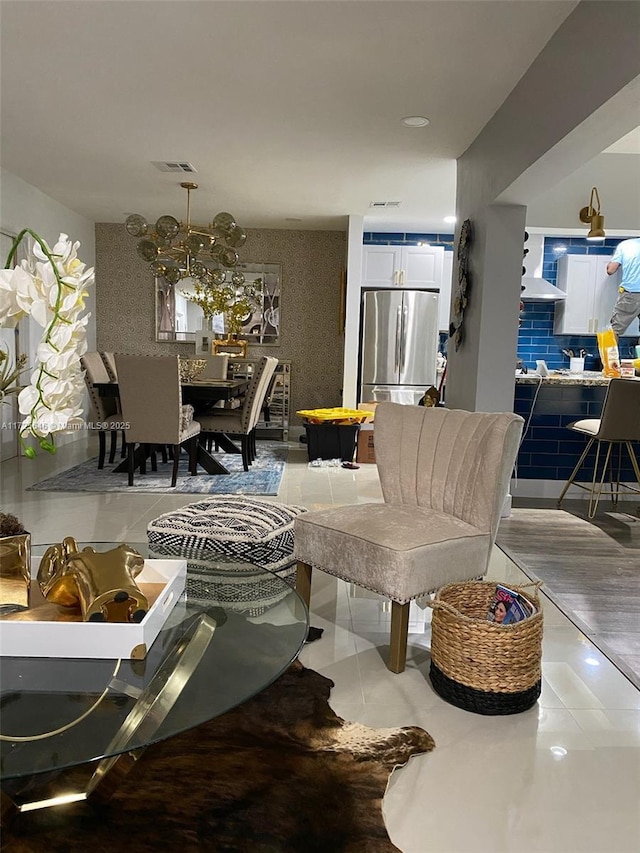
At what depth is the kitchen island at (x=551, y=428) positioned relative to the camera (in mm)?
5020

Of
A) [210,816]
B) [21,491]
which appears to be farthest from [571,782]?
[21,491]

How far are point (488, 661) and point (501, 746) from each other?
23 cm

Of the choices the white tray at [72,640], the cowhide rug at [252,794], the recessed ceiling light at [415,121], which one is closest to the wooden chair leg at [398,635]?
the cowhide rug at [252,794]

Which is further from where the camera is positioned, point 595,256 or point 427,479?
point 595,256

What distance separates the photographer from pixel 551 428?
5082 mm

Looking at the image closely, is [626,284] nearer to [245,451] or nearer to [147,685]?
[245,451]

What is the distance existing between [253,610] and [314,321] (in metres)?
6.99

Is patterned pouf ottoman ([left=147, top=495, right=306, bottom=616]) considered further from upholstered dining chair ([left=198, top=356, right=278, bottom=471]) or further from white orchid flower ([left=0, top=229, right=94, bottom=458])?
upholstered dining chair ([left=198, top=356, right=278, bottom=471])

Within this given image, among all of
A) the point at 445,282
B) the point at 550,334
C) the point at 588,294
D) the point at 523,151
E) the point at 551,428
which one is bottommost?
the point at 551,428

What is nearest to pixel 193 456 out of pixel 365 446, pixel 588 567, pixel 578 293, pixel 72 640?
pixel 365 446

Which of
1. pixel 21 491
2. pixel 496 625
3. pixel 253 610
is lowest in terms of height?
pixel 21 491

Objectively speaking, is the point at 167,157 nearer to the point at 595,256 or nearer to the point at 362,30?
the point at 362,30

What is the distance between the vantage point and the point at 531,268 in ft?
24.6

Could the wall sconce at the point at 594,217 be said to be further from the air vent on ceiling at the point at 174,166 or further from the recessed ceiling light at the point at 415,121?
the air vent on ceiling at the point at 174,166
